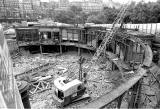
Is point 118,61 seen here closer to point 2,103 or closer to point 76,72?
point 76,72

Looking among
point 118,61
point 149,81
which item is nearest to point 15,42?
point 118,61

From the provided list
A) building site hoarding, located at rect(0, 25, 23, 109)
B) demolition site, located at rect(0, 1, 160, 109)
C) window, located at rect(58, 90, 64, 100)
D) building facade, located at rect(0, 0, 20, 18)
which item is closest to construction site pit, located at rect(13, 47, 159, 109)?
demolition site, located at rect(0, 1, 160, 109)

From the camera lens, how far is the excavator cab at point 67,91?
431 inches

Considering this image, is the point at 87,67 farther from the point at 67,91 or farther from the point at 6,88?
the point at 6,88

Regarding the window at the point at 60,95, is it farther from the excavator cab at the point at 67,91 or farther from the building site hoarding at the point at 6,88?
the building site hoarding at the point at 6,88

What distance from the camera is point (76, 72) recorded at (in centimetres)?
1841

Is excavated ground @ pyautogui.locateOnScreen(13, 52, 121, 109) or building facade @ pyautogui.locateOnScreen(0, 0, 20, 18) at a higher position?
building facade @ pyautogui.locateOnScreen(0, 0, 20, 18)

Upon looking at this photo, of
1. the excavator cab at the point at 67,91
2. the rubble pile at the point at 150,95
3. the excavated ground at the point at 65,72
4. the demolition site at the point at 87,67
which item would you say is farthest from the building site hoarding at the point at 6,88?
the excavated ground at the point at 65,72

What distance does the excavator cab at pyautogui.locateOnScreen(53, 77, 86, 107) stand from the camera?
36.0 feet

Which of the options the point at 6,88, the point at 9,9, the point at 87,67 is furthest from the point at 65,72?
the point at 9,9

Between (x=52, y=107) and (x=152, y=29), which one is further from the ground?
(x=152, y=29)

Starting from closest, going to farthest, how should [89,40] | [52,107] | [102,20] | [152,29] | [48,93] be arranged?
[52,107]
[48,93]
[152,29]
[89,40]
[102,20]

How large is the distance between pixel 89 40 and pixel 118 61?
10554mm

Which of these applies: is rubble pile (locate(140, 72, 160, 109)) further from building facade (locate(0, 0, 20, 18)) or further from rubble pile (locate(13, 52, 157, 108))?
building facade (locate(0, 0, 20, 18))
